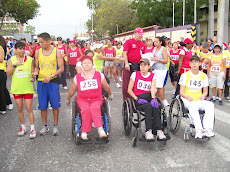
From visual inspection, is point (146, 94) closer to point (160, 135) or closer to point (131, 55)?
point (160, 135)

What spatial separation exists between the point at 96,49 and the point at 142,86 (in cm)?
497

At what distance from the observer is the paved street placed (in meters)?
3.48

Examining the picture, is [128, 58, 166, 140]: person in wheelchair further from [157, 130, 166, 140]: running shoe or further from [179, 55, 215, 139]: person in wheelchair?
[179, 55, 215, 139]: person in wheelchair

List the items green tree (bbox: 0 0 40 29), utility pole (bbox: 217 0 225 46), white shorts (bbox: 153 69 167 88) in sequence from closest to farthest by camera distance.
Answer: white shorts (bbox: 153 69 167 88)
utility pole (bbox: 217 0 225 46)
green tree (bbox: 0 0 40 29)

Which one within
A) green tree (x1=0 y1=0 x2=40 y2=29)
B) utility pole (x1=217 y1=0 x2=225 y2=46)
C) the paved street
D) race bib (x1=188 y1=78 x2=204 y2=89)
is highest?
green tree (x1=0 y1=0 x2=40 y2=29)

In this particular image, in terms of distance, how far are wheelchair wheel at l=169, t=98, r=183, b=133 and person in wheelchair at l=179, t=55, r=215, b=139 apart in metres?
0.15

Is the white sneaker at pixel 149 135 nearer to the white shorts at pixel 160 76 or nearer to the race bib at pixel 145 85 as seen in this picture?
the race bib at pixel 145 85

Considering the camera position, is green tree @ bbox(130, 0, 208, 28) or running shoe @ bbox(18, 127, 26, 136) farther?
green tree @ bbox(130, 0, 208, 28)

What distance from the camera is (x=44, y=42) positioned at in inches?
178

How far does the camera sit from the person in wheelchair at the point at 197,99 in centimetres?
415

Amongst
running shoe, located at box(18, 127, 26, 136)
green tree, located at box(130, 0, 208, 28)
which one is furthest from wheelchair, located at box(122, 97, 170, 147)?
green tree, located at box(130, 0, 208, 28)

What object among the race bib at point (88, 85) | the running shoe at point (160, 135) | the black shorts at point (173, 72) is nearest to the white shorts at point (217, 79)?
the black shorts at point (173, 72)

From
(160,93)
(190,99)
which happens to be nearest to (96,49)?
(160,93)

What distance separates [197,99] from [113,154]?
1.92m
